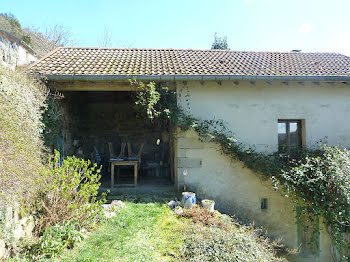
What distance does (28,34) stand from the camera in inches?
561

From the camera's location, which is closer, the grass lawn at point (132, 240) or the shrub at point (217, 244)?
the grass lawn at point (132, 240)

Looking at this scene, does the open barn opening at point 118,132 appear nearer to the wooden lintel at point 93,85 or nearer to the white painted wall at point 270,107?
the wooden lintel at point 93,85

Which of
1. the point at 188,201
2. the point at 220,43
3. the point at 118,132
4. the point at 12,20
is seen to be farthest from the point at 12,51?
the point at 220,43

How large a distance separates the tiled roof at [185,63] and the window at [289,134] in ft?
4.44

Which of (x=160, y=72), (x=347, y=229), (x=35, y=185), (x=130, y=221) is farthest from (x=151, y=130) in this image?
(x=347, y=229)

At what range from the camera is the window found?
20.4 feet

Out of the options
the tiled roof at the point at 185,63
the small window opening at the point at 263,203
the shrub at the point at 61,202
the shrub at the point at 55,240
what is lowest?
the small window opening at the point at 263,203

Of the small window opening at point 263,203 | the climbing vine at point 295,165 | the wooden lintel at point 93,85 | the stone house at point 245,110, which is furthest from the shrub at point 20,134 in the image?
the small window opening at point 263,203

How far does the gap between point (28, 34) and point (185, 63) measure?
42.9 ft

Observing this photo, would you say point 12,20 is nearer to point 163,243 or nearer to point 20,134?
point 20,134

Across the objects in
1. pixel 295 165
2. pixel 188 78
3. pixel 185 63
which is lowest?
pixel 295 165

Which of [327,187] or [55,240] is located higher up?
[327,187]

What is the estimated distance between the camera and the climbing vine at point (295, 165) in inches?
188

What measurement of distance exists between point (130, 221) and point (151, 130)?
5372 millimetres
